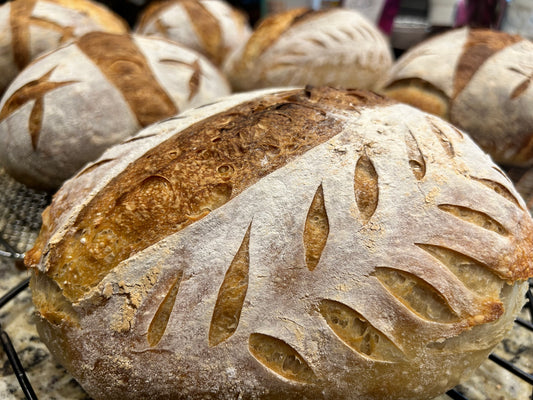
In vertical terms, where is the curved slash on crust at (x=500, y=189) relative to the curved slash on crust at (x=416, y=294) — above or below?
above

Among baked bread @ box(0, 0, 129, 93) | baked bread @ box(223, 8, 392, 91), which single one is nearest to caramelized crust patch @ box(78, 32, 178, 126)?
baked bread @ box(0, 0, 129, 93)

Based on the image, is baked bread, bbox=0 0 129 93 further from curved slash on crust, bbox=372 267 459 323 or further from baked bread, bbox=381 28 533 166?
curved slash on crust, bbox=372 267 459 323

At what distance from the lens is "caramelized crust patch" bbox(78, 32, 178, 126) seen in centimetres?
121

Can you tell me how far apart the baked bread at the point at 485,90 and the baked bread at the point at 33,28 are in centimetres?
113

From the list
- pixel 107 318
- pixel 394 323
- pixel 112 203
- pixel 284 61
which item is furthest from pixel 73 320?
pixel 284 61

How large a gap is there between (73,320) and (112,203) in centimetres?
19

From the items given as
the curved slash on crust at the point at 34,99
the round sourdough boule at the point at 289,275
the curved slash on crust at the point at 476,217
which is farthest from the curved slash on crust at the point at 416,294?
the curved slash on crust at the point at 34,99

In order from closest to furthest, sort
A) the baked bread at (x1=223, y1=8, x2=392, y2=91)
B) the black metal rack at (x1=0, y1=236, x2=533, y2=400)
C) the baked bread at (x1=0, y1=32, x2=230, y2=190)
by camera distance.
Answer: the black metal rack at (x1=0, y1=236, x2=533, y2=400)
the baked bread at (x1=0, y1=32, x2=230, y2=190)
the baked bread at (x1=223, y1=8, x2=392, y2=91)

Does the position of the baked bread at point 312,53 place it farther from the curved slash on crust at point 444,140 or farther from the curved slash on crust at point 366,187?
the curved slash on crust at point 366,187

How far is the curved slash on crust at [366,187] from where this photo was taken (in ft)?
2.34

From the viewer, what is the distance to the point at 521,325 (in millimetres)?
939

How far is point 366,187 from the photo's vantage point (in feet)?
2.39

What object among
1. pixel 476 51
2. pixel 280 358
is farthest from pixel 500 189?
pixel 476 51

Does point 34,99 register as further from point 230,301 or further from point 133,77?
point 230,301
